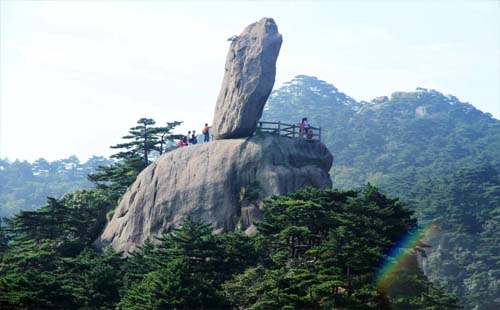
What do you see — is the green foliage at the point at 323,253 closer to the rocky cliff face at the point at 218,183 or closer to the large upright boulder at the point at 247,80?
the rocky cliff face at the point at 218,183

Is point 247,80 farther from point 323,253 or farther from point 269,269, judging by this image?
point 323,253

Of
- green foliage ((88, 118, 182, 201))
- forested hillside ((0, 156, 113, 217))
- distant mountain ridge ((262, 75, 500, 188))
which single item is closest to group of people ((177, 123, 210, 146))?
green foliage ((88, 118, 182, 201))

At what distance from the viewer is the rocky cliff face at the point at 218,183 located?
30.9m

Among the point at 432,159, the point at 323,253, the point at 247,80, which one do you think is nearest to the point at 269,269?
the point at 323,253

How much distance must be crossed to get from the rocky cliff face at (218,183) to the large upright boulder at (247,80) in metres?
0.90

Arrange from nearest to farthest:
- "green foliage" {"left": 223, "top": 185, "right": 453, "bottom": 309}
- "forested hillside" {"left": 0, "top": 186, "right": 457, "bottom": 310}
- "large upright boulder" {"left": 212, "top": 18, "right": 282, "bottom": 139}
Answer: "green foliage" {"left": 223, "top": 185, "right": 453, "bottom": 309}, "forested hillside" {"left": 0, "top": 186, "right": 457, "bottom": 310}, "large upright boulder" {"left": 212, "top": 18, "right": 282, "bottom": 139}

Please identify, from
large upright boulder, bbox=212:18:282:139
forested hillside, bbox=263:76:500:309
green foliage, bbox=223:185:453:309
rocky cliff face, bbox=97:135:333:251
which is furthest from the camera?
forested hillside, bbox=263:76:500:309

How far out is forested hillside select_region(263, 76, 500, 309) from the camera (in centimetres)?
5109

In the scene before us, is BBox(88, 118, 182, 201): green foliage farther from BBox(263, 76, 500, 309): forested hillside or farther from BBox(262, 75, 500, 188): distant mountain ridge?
BBox(262, 75, 500, 188): distant mountain ridge

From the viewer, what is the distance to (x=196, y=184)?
1255 inches

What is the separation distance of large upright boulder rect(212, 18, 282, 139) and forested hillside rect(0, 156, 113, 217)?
6512 cm

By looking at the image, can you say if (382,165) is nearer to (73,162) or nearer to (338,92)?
(338,92)

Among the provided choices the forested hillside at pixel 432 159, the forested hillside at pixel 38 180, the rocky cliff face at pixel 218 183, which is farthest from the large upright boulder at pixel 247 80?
the forested hillside at pixel 38 180

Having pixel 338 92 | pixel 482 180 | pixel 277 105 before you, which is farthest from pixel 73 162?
pixel 482 180
